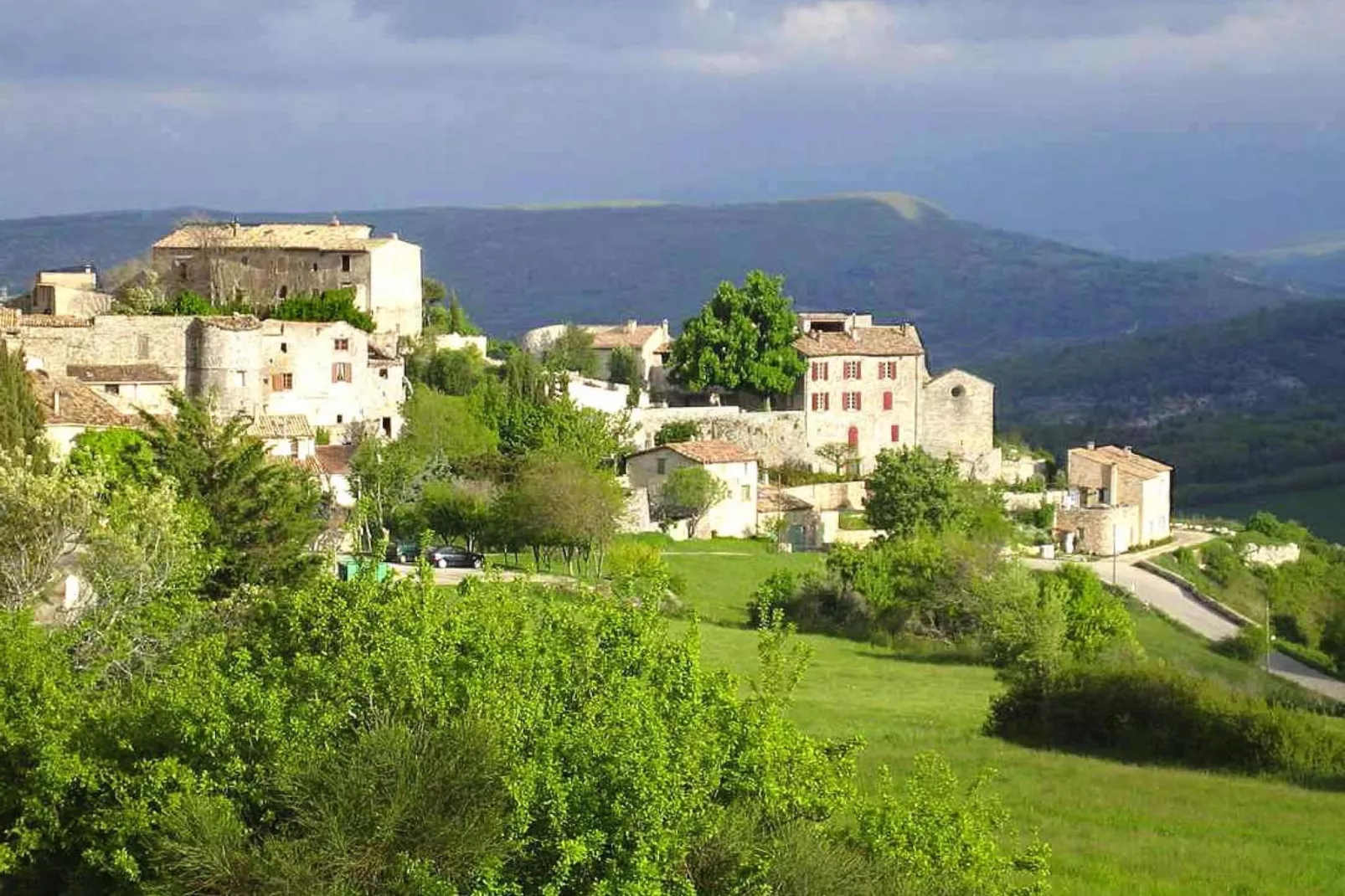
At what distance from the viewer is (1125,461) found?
71625 millimetres

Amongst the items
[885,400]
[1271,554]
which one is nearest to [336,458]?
[885,400]

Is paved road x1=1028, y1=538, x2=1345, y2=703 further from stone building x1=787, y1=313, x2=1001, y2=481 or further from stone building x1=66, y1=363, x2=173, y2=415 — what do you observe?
stone building x1=66, y1=363, x2=173, y2=415

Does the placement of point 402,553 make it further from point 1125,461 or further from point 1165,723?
point 1125,461

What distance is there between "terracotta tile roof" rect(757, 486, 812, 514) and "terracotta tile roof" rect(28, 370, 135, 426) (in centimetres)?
2093

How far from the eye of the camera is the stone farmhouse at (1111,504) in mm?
66562

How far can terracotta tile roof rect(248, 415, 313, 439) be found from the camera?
52369mm

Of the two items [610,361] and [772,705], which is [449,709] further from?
[610,361]

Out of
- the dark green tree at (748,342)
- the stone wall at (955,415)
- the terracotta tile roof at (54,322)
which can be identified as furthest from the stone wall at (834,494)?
the terracotta tile roof at (54,322)

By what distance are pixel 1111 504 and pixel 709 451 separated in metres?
15.7

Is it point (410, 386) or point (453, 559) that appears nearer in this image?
point (453, 559)

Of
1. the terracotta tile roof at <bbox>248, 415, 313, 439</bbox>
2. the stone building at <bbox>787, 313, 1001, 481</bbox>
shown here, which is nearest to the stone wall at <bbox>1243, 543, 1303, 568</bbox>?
the stone building at <bbox>787, 313, 1001, 481</bbox>

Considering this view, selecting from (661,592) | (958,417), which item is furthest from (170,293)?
(661,592)

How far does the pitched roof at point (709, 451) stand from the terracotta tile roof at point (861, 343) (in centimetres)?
589

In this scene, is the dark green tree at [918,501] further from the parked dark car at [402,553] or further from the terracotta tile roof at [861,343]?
the parked dark car at [402,553]
